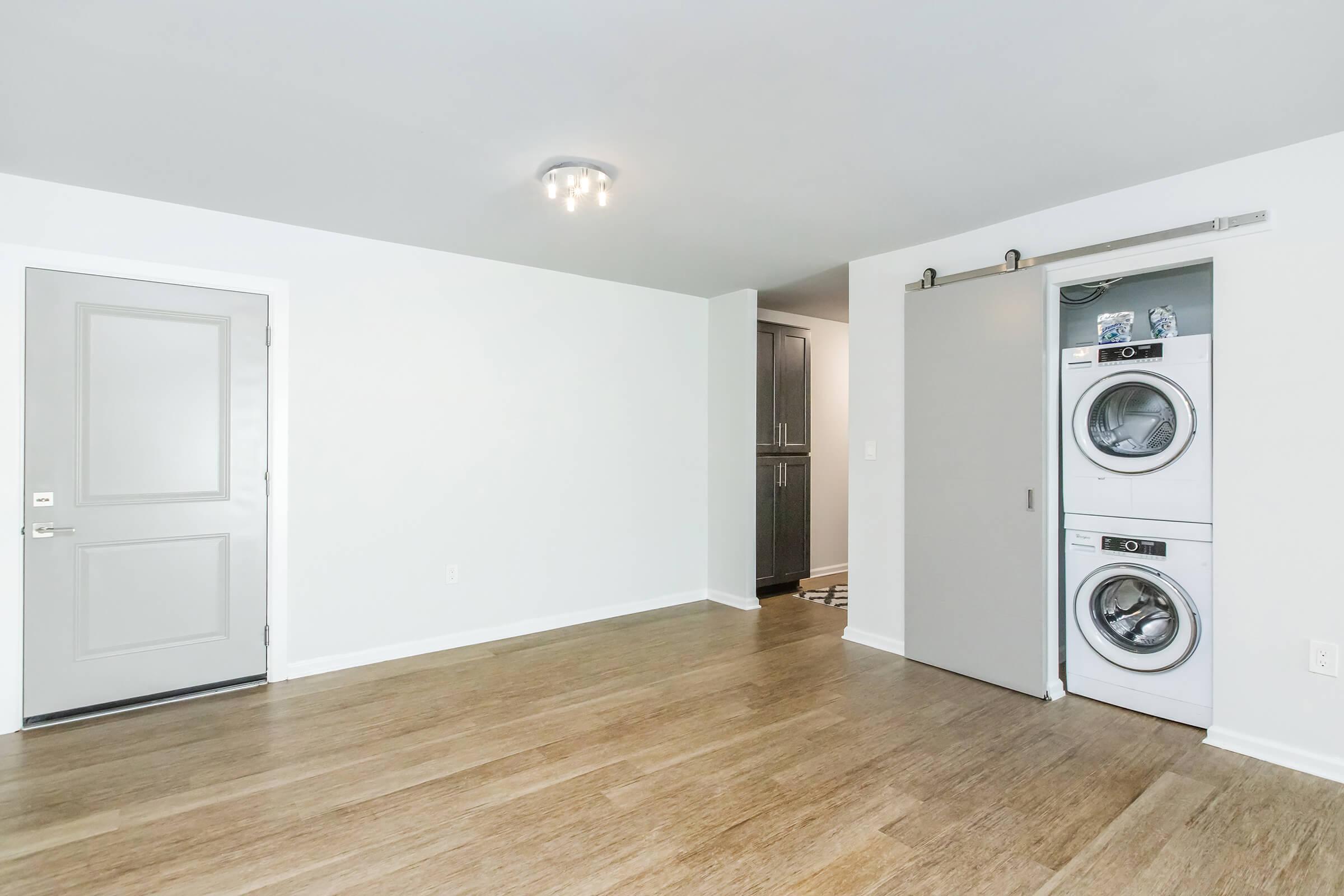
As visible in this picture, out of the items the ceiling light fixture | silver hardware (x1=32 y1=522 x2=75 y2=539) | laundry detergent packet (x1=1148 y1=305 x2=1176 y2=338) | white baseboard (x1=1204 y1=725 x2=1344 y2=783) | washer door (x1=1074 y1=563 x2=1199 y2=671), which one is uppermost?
the ceiling light fixture

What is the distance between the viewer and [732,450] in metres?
5.26

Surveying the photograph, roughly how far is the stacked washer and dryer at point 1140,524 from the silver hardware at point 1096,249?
0.45 m

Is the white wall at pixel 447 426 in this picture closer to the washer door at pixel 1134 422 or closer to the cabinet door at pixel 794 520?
the cabinet door at pixel 794 520

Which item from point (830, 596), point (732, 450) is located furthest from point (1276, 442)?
point (830, 596)

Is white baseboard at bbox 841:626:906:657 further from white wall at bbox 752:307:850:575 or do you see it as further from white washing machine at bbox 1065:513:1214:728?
white wall at bbox 752:307:850:575

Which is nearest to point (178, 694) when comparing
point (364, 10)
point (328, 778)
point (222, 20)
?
point (328, 778)

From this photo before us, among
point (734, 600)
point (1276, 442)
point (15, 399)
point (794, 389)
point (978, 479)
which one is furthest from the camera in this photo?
point (794, 389)

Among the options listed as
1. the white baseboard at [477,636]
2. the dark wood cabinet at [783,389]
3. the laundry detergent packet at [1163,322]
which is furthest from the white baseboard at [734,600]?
the laundry detergent packet at [1163,322]

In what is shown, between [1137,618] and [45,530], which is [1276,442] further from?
[45,530]

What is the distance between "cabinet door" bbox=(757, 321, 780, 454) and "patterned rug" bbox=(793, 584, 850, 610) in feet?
4.01

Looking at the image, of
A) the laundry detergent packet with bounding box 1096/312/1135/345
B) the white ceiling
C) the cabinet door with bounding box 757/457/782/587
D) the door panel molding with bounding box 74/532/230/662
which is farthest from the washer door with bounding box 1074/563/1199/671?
the door panel molding with bounding box 74/532/230/662

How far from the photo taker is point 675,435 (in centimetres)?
533

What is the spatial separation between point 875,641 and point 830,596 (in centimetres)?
140

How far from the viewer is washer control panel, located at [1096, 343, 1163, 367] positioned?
122 inches
